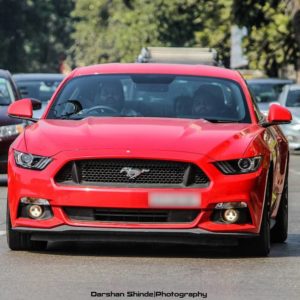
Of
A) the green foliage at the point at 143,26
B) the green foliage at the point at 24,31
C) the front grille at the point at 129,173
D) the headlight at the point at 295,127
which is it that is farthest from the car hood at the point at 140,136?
the green foliage at the point at 24,31

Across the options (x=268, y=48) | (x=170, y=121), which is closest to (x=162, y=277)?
(x=170, y=121)

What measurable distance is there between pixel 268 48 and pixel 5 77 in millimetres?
30912

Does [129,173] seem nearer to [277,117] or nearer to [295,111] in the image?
[277,117]

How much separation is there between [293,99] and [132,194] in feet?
64.2

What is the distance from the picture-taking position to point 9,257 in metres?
9.12

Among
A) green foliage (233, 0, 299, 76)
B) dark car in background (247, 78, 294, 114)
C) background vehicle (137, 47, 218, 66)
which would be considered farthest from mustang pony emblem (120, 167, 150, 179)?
green foliage (233, 0, 299, 76)

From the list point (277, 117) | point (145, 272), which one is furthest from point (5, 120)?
point (145, 272)

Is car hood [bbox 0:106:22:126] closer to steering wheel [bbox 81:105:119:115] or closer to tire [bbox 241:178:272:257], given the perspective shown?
steering wheel [bbox 81:105:119:115]

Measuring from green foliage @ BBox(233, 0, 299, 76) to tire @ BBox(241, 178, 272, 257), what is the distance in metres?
31.7

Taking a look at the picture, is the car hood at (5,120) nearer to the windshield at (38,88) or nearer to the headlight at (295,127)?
the windshield at (38,88)

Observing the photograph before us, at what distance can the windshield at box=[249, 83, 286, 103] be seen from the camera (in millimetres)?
31891

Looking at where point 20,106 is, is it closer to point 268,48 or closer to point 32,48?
point 268,48

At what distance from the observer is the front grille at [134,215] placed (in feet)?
28.8

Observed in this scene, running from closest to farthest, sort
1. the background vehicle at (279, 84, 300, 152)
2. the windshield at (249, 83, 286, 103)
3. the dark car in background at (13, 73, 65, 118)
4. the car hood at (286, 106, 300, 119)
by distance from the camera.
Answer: the dark car in background at (13, 73, 65, 118) → the background vehicle at (279, 84, 300, 152) → the car hood at (286, 106, 300, 119) → the windshield at (249, 83, 286, 103)
